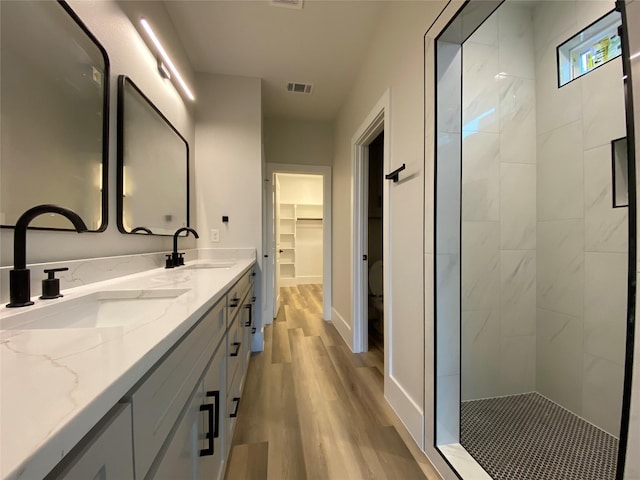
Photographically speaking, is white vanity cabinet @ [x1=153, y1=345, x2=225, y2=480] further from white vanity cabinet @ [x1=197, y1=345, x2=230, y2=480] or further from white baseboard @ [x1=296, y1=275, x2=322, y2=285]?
white baseboard @ [x1=296, y1=275, x2=322, y2=285]

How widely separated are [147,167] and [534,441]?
269 cm

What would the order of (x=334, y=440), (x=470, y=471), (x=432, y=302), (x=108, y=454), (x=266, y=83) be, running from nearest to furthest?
(x=108, y=454) → (x=470, y=471) → (x=432, y=302) → (x=334, y=440) → (x=266, y=83)

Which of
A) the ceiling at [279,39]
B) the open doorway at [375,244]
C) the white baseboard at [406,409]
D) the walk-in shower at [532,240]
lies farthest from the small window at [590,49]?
the white baseboard at [406,409]

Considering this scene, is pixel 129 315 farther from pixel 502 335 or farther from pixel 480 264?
pixel 502 335

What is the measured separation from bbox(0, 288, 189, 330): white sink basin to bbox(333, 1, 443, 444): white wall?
1141 mm

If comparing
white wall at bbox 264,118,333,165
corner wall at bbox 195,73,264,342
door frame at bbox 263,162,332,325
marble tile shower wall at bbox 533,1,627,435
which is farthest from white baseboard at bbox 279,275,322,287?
marble tile shower wall at bbox 533,1,627,435

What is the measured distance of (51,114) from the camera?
0.85 m

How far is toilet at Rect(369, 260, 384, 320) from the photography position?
297cm

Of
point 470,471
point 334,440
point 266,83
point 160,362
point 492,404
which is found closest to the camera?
point 160,362

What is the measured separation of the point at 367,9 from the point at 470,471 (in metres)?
2.68

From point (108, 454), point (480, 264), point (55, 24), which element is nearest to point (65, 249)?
point (55, 24)

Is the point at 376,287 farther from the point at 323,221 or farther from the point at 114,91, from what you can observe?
the point at 114,91

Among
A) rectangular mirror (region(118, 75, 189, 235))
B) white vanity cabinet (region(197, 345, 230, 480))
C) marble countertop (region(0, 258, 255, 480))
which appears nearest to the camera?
marble countertop (region(0, 258, 255, 480))

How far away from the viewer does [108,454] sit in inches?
12.7
